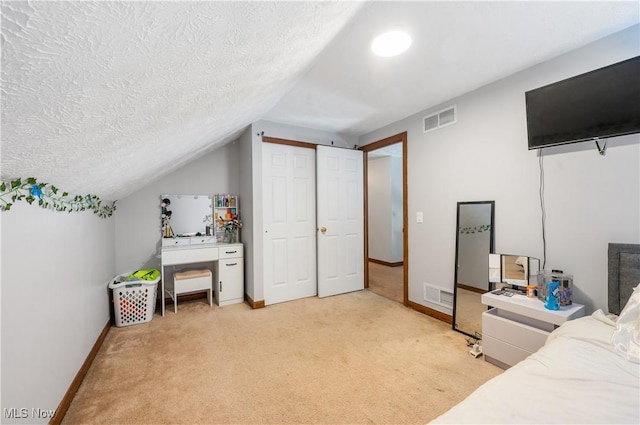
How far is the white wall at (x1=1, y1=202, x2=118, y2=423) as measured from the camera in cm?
112

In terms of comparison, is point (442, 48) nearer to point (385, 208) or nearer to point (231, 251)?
point (231, 251)

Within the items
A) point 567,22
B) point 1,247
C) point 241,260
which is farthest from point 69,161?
point 567,22

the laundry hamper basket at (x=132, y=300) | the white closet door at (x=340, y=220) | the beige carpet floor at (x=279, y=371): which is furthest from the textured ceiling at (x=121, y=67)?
the white closet door at (x=340, y=220)

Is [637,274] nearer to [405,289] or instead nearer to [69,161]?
[405,289]

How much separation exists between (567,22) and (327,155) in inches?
100

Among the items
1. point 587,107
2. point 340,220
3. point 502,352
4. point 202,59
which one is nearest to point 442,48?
point 587,107

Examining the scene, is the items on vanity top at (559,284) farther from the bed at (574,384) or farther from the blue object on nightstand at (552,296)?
the bed at (574,384)

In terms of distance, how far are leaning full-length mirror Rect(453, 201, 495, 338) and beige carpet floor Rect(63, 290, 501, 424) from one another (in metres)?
0.21

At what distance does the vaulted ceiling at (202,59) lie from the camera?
1.69ft

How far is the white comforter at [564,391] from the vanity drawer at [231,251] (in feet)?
9.86

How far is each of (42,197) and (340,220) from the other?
Result: 3.01 meters

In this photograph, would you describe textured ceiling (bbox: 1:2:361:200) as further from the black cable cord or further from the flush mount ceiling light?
the black cable cord

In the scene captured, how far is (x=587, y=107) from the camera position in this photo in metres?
1.79

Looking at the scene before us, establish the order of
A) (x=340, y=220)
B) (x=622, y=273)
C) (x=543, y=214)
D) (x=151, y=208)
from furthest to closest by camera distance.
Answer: (x=340, y=220) → (x=151, y=208) → (x=543, y=214) → (x=622, y=273)
